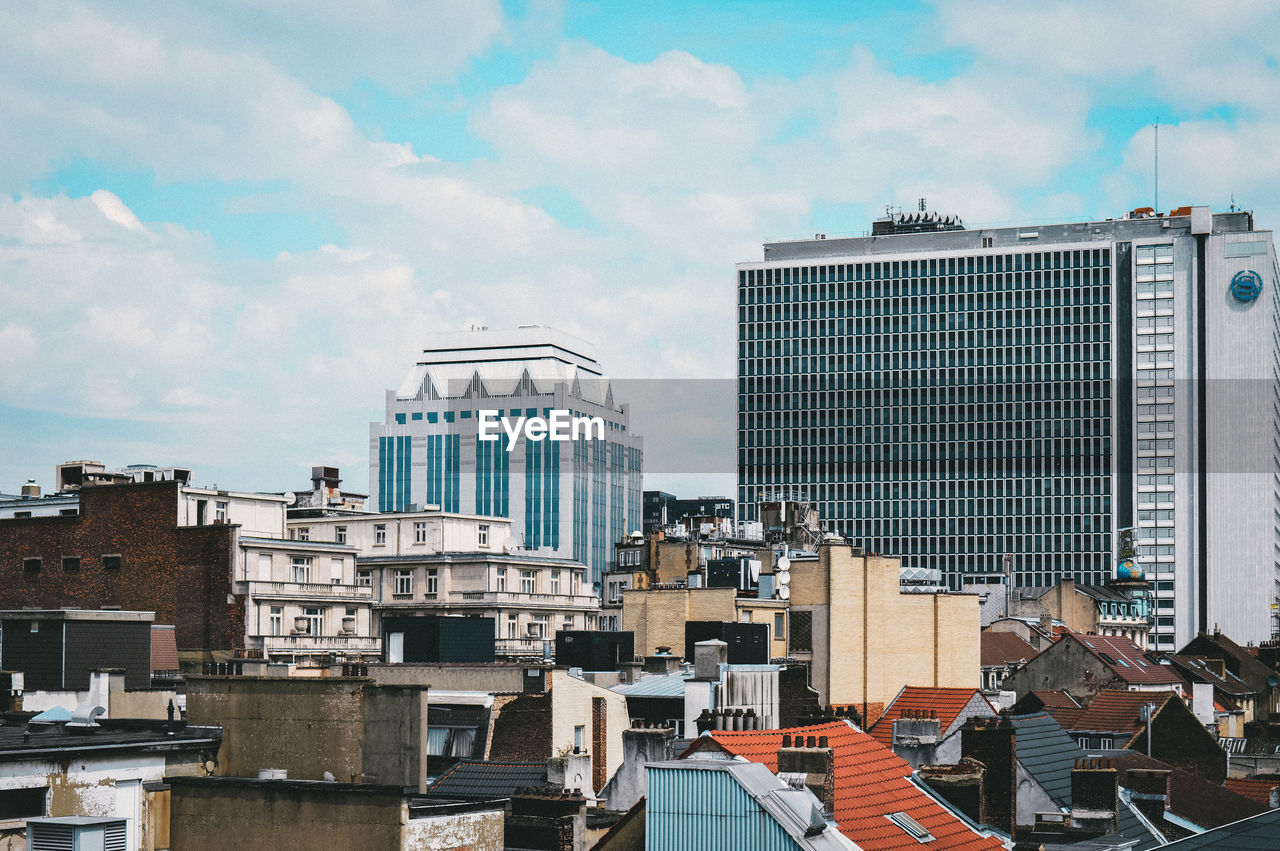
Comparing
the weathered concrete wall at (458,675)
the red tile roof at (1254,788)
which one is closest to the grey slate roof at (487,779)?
the weathered concrete wall at (458,675)

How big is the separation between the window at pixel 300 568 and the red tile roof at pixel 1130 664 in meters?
44.0

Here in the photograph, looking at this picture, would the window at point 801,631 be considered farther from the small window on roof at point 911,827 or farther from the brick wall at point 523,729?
the small window on roof at point 911,827

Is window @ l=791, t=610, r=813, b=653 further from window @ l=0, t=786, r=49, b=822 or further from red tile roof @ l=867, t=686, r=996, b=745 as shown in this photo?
window @ l=0, t=786, r=49, b=822

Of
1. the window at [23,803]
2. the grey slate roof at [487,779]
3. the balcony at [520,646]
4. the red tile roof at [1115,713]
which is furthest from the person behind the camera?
the balcony at [520,646]

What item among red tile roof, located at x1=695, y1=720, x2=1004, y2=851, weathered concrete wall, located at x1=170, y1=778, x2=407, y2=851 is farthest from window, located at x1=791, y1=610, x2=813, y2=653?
weathered concrete wall, located at x1=170, y1=778, x2=407, y2=851

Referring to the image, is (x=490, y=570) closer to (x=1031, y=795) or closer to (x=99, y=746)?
(x=1031, y=795)

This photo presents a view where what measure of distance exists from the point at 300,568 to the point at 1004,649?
153ft

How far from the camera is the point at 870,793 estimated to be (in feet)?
103

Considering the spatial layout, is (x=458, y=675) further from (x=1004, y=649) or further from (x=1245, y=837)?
(x=1004, y=649)

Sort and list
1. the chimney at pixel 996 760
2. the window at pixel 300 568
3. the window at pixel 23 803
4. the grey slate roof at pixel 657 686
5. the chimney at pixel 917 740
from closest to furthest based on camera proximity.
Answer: the window at pixel 23 803 < the chimney at pixel 996 760 < the chimney at pixel 917 740 < the grey slate roof at pixel 657 686 < the window at pixel 300 568

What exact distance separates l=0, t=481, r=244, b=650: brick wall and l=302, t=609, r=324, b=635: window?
24.4ft

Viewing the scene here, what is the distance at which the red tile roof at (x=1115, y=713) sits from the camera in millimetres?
62625

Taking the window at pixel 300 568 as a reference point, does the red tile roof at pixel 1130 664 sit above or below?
below

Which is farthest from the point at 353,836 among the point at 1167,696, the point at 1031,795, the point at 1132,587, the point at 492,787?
the point at 1132,587
